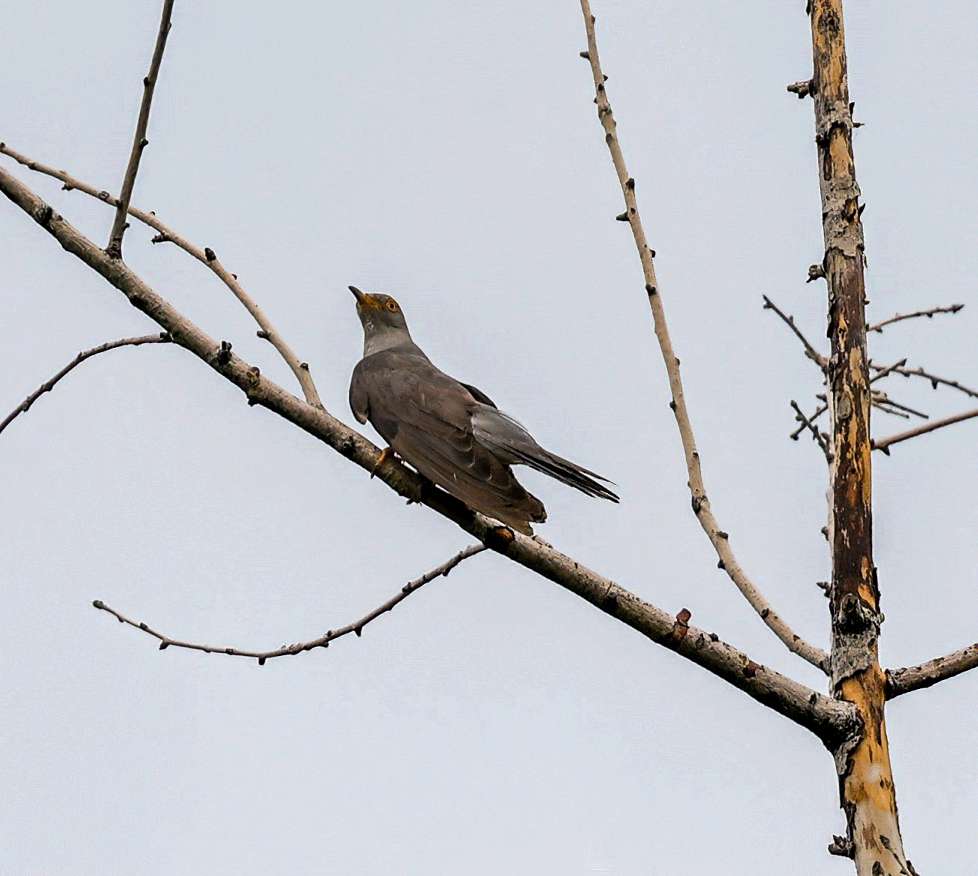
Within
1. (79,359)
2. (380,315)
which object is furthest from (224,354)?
(380,315)

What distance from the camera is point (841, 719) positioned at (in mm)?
3424

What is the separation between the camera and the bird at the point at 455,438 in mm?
4516

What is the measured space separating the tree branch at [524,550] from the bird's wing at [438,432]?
1.20 ft

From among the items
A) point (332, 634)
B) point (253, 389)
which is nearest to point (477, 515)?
point (332, 634)

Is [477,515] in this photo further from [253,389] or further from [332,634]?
[253,389]

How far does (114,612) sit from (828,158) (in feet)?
8.26

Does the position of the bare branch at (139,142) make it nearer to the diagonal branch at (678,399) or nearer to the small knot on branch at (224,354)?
the small knot on branch at (224,354)

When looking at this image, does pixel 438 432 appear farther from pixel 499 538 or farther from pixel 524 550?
pixel 524 550

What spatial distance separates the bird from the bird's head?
96cm

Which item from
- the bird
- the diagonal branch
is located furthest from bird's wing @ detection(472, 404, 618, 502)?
the diagonal branch

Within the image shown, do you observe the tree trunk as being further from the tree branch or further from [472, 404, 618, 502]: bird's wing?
[472, 404, 618, 502]: bird's wing

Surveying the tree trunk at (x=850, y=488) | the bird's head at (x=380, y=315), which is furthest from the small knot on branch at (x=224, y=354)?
the bird's head at (x=380, y=315)

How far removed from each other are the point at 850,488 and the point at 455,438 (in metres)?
1.92

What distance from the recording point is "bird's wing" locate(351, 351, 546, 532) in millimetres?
4477
